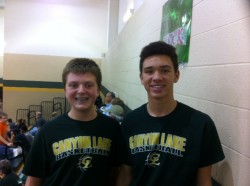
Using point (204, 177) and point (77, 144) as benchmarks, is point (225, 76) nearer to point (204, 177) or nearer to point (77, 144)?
point (204, 177)

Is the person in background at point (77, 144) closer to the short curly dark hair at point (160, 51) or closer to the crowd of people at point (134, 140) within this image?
the crowd of people at point (134, 140)

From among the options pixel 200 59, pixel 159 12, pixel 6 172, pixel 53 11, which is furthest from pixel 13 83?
pixel 200 59

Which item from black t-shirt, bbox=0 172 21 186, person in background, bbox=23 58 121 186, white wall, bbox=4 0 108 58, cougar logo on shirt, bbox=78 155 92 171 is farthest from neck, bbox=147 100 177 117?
white wall, bbox=4 0 108 58

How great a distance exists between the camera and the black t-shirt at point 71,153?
1.60 metres

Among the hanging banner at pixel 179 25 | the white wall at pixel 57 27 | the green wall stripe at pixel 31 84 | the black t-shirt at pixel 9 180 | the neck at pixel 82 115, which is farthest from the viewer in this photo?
the white wall at pixel 57 27

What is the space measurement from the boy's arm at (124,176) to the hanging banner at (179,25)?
1.09m

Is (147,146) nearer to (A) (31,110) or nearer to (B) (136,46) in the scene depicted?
(B) (136,46)

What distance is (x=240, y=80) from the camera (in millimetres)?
1497

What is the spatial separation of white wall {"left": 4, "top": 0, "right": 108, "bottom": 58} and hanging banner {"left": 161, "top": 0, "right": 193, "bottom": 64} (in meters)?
10.2

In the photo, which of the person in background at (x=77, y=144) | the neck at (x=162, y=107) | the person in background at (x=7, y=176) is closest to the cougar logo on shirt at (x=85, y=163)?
the person in background at (x=77, y=144)

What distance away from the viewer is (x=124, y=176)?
1.75 m

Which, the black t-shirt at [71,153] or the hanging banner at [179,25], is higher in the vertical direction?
the hanging banner at [179,25]

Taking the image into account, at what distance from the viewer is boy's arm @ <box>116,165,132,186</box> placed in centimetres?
168

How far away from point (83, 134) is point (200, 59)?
1.02 metres
